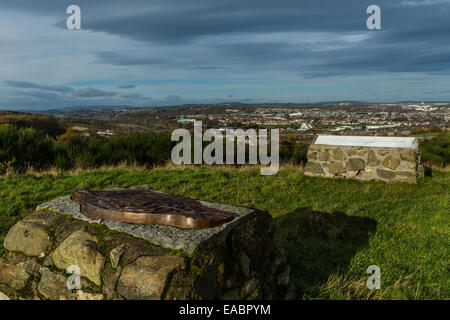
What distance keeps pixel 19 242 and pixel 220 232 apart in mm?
1856

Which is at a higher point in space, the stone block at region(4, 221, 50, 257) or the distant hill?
the distant hill

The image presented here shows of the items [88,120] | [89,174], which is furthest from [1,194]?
[88,120]

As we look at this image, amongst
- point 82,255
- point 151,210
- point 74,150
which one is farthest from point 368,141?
point 74,150

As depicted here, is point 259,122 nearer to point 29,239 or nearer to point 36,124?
point 36,124

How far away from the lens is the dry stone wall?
307 inches

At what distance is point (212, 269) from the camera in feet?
7.68

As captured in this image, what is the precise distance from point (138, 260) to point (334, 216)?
3.81 meters

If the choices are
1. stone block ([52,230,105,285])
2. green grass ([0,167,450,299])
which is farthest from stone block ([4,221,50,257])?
green grass ([0,167,450,299])

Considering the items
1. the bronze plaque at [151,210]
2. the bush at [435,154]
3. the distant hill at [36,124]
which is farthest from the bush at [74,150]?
the bush at [435,154]

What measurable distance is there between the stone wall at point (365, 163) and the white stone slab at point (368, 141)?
5.4 inches

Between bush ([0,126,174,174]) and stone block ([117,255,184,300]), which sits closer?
stone block ([117,255,184,300])

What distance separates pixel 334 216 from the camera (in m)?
5.34

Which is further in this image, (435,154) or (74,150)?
Answer: (435,154)

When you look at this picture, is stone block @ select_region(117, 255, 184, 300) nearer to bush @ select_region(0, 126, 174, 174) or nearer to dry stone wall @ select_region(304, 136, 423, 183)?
dry stone wall @ select_region(304, 136, 423, 183)
